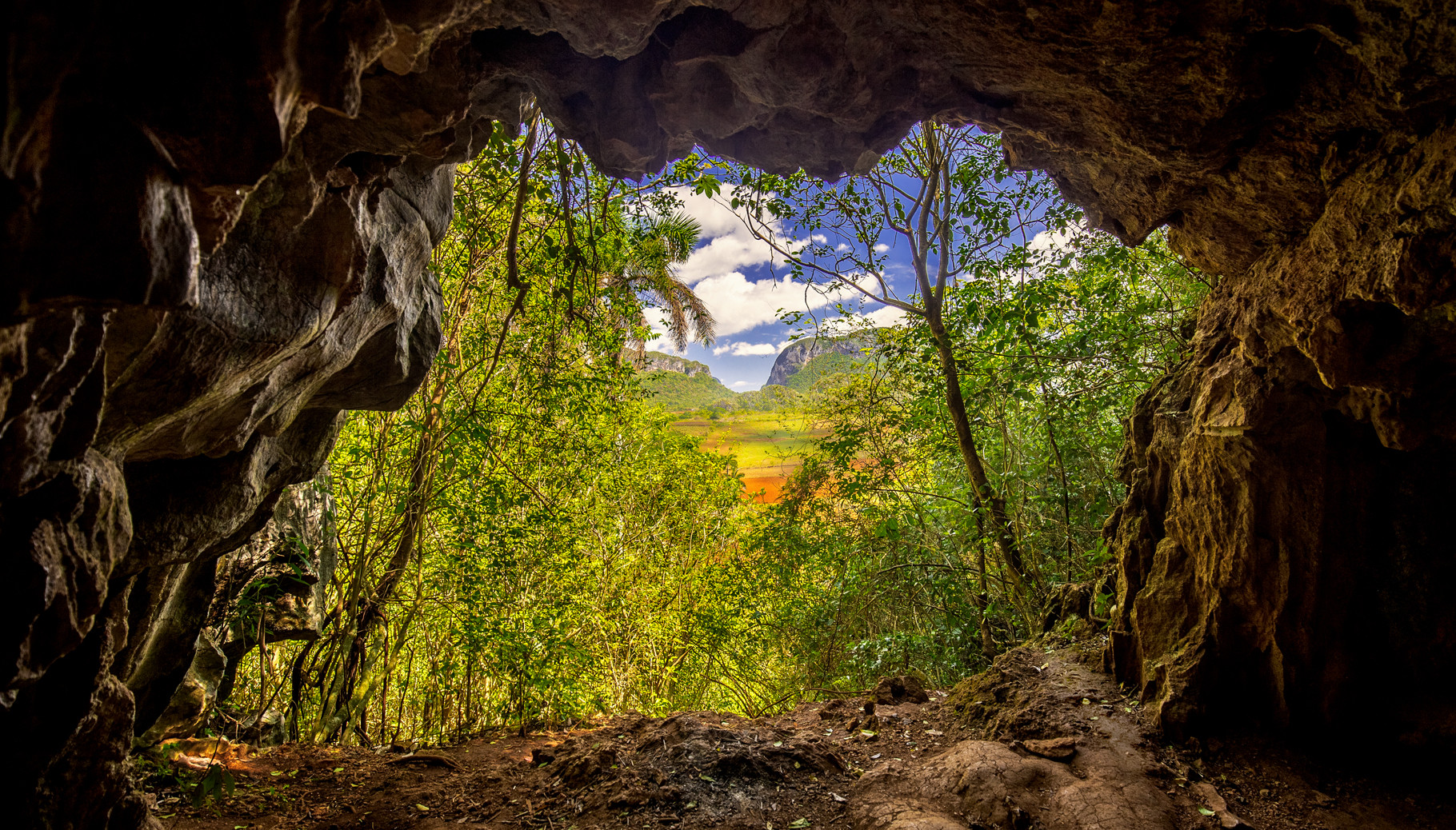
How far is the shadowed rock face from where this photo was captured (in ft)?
5.22

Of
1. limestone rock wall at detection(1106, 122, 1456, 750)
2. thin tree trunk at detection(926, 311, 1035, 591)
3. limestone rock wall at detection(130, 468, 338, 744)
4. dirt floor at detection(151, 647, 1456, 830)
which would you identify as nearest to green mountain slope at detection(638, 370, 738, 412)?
thin tree trunk at detection(926, 311, 1035, 591)

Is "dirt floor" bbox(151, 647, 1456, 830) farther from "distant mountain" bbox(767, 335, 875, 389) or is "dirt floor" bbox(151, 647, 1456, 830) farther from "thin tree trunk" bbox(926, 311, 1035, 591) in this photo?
"distant mountain" bbox(767, 335, 875, 389)

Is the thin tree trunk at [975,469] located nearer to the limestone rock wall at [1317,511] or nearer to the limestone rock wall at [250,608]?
the limestone rock wall at [1317,511]

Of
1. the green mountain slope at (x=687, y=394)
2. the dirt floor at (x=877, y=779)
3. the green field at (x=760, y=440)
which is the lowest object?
the dirt floor at (x=877, y=779)

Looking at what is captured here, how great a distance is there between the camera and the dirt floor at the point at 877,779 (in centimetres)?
328

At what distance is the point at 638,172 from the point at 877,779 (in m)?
4.59

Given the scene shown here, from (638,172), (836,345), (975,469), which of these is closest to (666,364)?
(836,345)

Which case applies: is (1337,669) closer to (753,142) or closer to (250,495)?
(753,142)

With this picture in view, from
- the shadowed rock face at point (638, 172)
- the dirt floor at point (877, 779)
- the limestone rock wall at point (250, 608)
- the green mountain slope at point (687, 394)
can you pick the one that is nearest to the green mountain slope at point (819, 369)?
the green mountain slope at point (687, 394)

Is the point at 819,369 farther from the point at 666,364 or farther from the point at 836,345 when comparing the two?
the point at 666,364

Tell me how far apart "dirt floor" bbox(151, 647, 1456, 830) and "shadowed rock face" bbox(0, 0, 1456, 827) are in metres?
0.41

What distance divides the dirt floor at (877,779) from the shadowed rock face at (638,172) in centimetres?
41

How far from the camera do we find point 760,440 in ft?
42.9

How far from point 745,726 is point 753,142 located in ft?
15.9
